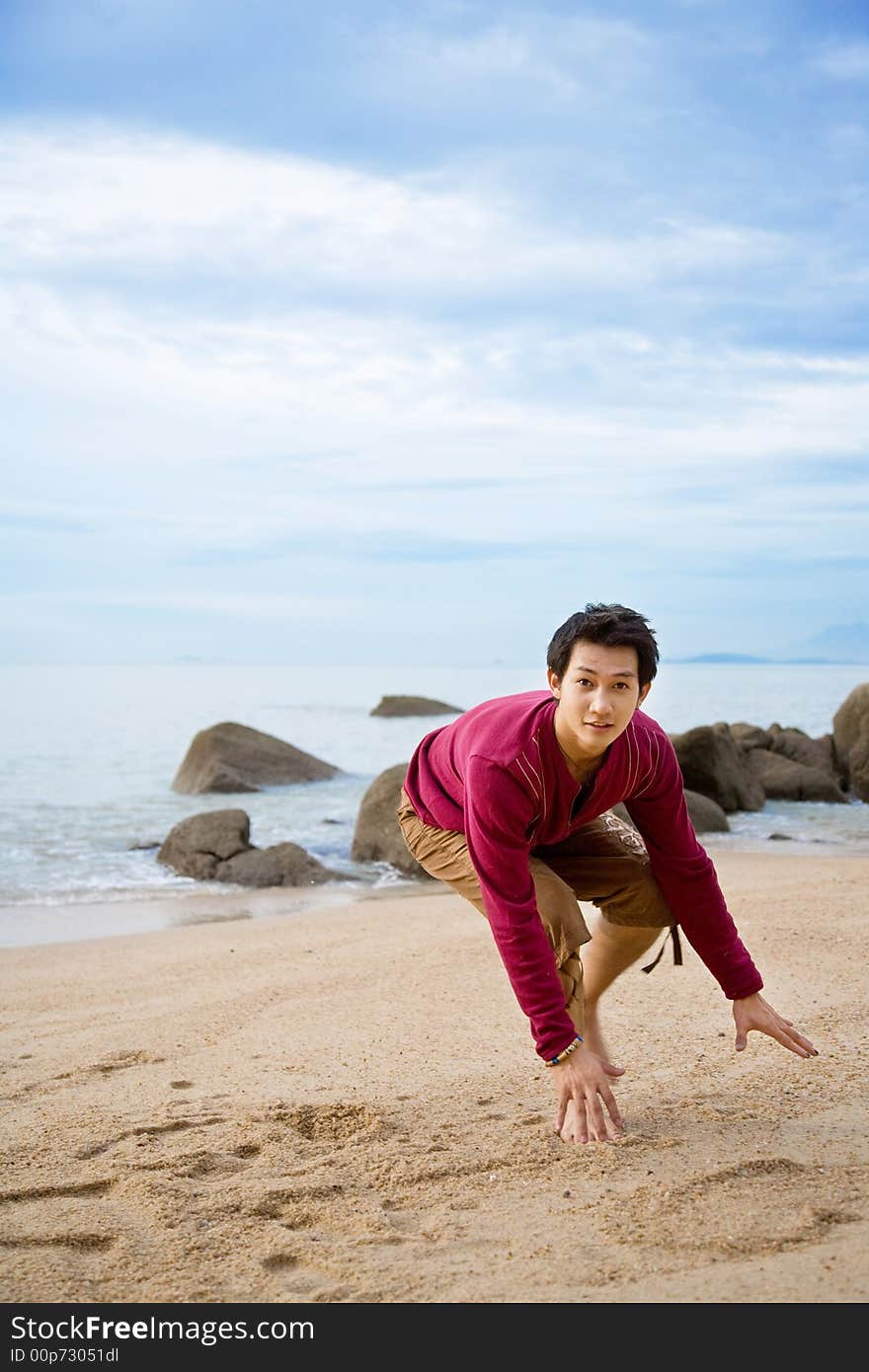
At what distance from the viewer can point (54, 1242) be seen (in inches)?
113

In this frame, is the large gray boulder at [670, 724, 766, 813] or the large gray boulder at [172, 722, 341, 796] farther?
the large gray boulder at [172, 722, 341, 796]

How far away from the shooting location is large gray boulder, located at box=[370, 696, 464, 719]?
31.6 metres

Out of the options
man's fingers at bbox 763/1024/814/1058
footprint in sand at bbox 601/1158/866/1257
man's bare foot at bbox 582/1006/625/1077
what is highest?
man's fingers at bbox 763/1024/814/1058

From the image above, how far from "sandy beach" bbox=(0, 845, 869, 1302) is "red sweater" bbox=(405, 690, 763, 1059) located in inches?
17.7

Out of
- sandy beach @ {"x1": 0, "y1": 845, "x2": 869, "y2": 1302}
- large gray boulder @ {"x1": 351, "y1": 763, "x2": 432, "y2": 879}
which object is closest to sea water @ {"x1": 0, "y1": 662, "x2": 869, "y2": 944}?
large gray boulder @ {"x1": 351, "y1": 763, "x2": 432, "y2": 879}

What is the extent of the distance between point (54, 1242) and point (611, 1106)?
1477mm

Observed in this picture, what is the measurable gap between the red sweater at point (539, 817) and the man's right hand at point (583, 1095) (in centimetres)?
7

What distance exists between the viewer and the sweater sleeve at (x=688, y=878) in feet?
12.0

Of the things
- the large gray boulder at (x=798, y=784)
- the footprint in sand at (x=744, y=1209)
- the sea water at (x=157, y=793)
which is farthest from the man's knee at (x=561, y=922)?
the large gray boulder at (x=798, y=784)

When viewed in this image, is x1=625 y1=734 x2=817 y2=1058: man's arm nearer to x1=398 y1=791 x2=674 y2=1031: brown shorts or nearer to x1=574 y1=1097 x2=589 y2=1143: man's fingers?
x1=398 y1=791 x2=674 y2=1031: brown shorts

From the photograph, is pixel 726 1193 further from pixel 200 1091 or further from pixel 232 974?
pixel 232 974

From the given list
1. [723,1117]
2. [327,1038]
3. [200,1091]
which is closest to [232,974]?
[327,1038]

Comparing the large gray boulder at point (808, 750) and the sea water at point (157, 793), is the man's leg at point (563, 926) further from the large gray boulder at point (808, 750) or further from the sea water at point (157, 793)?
the large gray boulder at point (808, 750)

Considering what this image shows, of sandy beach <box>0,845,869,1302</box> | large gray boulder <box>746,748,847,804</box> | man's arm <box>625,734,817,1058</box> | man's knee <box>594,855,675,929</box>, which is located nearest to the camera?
sandy beach <box>0,845,869,1302</box>
